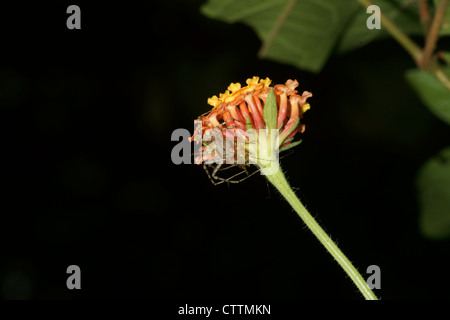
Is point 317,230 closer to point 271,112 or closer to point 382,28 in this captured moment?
point 271,112

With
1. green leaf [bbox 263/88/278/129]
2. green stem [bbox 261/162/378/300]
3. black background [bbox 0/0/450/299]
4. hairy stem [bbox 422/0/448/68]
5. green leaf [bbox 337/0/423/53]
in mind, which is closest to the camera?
green stem [bbox 261/162/378/300]

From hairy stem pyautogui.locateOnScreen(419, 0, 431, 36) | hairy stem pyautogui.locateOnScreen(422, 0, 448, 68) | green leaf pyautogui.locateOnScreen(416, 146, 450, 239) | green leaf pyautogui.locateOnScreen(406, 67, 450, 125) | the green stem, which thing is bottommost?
the green stem

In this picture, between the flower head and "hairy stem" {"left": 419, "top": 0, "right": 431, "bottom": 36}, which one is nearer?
the flower head

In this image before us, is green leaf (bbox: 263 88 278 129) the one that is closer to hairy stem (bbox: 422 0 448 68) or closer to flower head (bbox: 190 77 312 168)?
flower head (bbox: 190 77 312 168)

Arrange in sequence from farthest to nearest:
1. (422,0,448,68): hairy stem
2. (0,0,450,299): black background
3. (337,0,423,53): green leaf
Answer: (0,0,450,299): black background → (337,0,423,53): green leaf → (422,0,448,68): hairy stem

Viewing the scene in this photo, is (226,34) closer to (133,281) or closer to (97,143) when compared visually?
(97,143)

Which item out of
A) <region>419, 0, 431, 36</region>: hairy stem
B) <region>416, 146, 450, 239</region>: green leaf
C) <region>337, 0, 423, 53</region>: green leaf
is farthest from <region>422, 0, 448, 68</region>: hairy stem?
<region>416, 146, 450, 239</region>: green leaf
